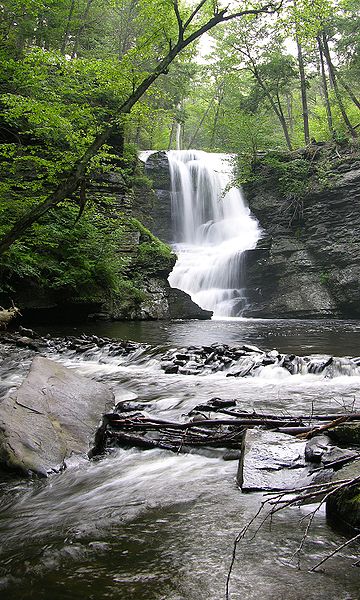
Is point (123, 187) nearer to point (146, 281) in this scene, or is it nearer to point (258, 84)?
point (146, 281)

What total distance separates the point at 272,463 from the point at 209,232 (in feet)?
75.1

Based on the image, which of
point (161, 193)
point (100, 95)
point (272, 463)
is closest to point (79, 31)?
point (161, 193)

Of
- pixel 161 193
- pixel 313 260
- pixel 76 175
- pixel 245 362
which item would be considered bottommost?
pixel 245 362

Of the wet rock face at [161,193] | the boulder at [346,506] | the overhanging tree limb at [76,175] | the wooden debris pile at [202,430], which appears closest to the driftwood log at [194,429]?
the wooden debris pile at [202,430]

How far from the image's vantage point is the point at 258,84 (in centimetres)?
2456

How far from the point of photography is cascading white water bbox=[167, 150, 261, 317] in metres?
20.7

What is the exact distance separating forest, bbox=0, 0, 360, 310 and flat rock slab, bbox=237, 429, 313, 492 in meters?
5.36

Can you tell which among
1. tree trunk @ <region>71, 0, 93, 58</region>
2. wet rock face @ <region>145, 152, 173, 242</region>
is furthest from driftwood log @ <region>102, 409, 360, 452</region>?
wet rock face @ <region>145, 152, 173, 242</region>

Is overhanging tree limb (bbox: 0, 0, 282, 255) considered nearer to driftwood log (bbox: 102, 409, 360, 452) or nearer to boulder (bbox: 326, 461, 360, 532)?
driftwood log (bbox: 102, 409, 360, 452)

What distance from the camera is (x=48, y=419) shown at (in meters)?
3.92

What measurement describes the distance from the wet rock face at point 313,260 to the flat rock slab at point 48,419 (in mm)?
16054

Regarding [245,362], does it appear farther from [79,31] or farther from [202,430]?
[79,31]

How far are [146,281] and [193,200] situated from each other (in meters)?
10.4

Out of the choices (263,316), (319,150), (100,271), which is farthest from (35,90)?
(319,150)
